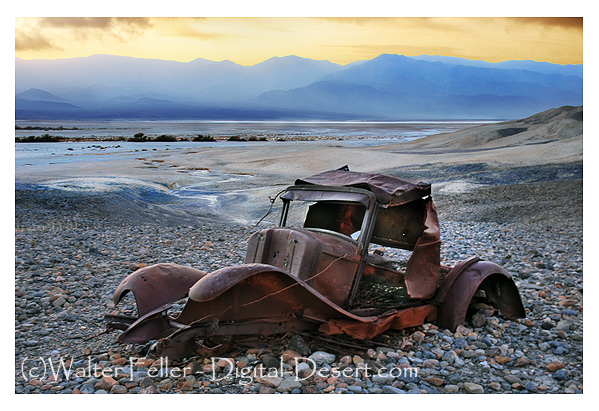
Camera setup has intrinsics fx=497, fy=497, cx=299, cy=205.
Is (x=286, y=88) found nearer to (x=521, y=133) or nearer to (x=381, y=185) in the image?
(x=381, y=185)

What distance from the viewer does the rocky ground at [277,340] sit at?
3.47 metres

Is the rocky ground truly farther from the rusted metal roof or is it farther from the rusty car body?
the rusted metal roof

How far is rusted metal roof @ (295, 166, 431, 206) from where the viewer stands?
4.06 meters

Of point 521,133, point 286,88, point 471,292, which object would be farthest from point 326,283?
point 521,133

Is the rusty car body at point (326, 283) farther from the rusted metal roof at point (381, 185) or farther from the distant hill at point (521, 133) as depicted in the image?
the distant hill at point (521, 133)

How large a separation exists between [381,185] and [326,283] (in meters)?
0.95

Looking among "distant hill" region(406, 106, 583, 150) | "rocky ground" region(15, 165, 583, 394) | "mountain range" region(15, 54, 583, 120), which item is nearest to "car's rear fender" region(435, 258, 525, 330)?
"rocky ground" region(15, 165, 583, 394)

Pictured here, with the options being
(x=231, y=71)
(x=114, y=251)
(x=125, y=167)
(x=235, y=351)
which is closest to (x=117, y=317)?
(x=235, y=351)

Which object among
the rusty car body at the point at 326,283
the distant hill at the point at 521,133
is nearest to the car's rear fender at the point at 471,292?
the rusty car body at the point at 326,283

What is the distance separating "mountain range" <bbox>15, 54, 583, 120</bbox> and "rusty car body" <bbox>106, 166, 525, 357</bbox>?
10.0 feet

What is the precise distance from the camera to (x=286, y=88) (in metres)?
8.44

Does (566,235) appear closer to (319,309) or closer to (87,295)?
(319,309)

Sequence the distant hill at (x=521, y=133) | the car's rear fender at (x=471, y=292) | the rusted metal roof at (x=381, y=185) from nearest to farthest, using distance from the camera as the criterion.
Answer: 1. the rusted metal roof at (x=381, y=185)
2. the car's rear fender at (x=471, y=292)
3. the distant hill at (x=521, y=133)

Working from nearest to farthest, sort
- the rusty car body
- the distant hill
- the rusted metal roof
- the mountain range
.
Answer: the rusty car body → the rusted metal roof → the mountain range → the distant hill
